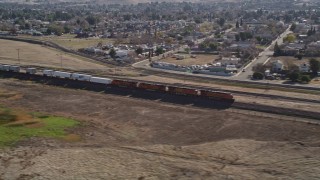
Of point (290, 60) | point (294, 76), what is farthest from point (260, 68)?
point (290, 60)

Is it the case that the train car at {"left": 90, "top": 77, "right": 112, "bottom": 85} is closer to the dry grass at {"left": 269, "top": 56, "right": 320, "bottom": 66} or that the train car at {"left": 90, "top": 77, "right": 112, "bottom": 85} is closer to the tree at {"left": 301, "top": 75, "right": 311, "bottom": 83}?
the tree at {"left": 301, "top": 75, "right": 311, "bottom": 83}

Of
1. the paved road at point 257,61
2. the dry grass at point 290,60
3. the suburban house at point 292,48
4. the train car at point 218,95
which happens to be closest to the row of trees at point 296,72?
the paved road at point 257,61

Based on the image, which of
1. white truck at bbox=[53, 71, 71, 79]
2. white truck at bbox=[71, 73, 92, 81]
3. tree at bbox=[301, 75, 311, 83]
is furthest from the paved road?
white truck at bbox=[53, 71, 71, 79]

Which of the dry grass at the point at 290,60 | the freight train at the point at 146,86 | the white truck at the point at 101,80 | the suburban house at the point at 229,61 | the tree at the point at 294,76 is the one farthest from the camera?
the dry grass at the point at 290,60

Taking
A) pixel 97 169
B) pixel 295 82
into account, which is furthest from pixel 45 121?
pixel 295 82

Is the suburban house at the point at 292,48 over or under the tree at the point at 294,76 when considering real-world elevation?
over

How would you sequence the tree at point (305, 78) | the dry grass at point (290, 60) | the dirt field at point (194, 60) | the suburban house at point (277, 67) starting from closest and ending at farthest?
the tree at point (305, 78)
the suburban house at point (277, 67)
the dry grass at point (290, 60)
the dirt field at point (194, 60)

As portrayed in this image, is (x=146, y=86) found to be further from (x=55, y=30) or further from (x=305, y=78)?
(x=55, y=30)

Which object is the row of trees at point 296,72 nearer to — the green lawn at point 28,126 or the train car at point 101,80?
the train car at point 101,80
